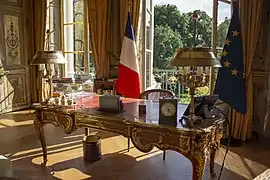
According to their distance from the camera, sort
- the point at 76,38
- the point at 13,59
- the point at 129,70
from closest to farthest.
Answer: the point at 129,70 < the point at 13,59 < the point at 76,38

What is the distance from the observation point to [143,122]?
237 cm

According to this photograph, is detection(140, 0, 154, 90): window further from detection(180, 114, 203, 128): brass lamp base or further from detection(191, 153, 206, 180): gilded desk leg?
detection(191, 153, 206, 180): gilded desk leg

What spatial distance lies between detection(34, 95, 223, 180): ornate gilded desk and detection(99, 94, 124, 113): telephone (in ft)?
0.22

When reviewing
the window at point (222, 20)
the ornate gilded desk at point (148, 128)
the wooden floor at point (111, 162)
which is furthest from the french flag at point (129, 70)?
the ornate gilded desk at point (148, 128)

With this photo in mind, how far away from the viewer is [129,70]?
467 cm

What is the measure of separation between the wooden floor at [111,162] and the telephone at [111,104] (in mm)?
763

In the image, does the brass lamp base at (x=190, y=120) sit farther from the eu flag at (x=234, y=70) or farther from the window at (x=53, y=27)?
the window at (x=53, y=27)

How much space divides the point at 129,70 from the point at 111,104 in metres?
1.99

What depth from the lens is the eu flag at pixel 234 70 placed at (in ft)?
12.6

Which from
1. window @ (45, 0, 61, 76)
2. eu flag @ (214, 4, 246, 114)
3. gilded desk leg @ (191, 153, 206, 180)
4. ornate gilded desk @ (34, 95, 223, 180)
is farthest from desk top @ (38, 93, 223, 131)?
window @ (45, 0, 61, 76)

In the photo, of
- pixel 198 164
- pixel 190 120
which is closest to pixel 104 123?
pixel 190 120

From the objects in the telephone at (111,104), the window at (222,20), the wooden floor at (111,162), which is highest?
the window at (222,20)

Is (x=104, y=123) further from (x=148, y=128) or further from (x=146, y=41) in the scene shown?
(x=146, y=41)

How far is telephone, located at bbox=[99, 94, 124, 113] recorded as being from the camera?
2.71 m
